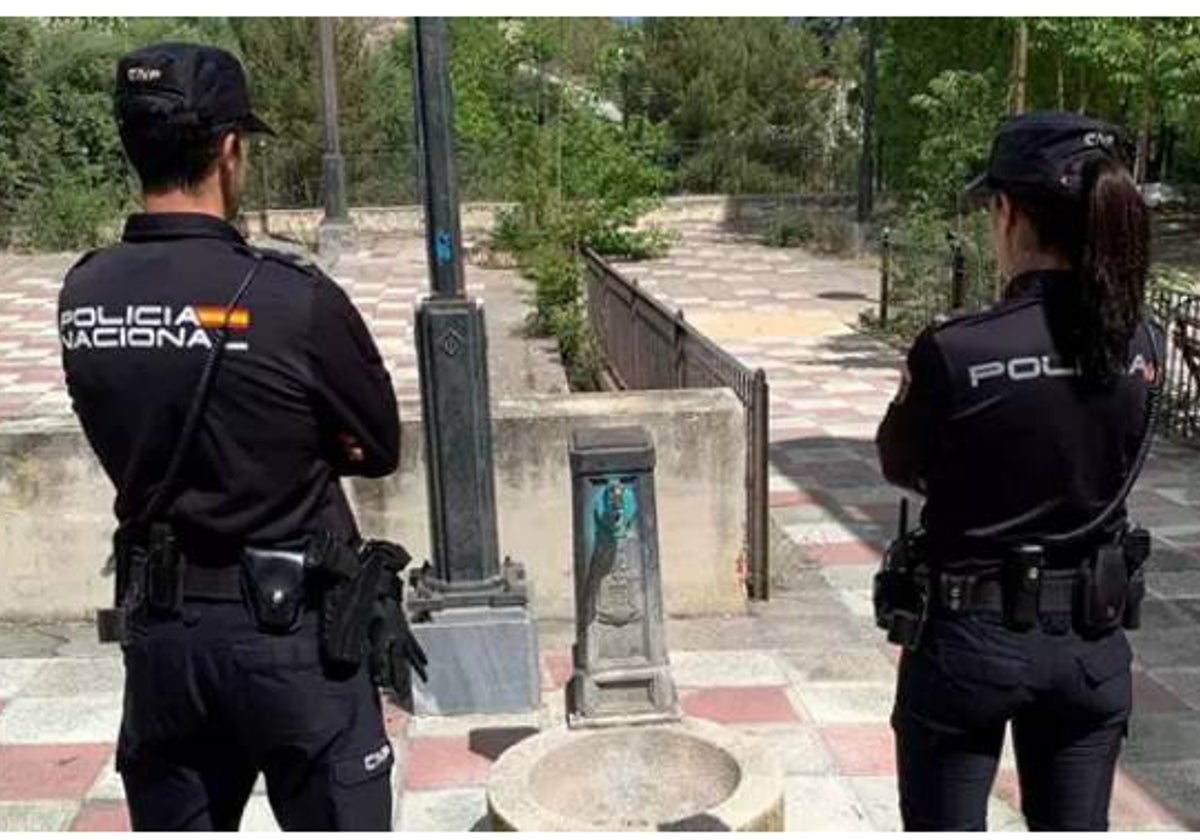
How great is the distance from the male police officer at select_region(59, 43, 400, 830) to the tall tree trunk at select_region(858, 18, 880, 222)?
2286 centimetres

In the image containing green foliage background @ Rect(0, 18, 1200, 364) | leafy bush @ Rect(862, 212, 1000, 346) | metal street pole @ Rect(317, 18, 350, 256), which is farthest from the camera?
metal street pole @ Rect(317, 18, 350, 256)

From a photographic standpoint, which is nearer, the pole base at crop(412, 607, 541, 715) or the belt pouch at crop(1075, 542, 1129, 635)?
the belt pouch at crop(1075, 542, 1129, 635)

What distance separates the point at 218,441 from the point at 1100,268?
1.56m

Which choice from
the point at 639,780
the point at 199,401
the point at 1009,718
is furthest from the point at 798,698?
the point at 199,401

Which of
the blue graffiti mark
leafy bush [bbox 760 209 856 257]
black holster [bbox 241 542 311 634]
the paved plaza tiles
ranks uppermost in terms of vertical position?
the blue graffiti mark

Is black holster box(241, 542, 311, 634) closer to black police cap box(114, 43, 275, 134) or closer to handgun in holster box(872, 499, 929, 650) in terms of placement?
black police cap box(114, 43, 275, 134)

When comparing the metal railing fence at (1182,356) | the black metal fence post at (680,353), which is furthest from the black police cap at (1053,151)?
the metal railing fence at (1182,356)

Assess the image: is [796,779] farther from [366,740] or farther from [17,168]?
[17,168]

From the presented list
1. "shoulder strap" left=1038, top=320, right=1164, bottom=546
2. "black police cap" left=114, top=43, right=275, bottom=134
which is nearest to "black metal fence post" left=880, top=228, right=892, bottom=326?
"shoulder strap" left=1038, top=320, right=1164, bottom=546

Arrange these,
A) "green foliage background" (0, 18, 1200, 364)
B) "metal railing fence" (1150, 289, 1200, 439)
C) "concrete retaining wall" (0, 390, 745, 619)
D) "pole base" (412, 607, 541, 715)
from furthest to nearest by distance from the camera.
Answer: "green foliage background" (0, 18, 1200, 364) → "metal railing fence" (1150, 289, 1200, 439) → "concrete retaining wall" (0, 390, 745, 619) → "pole base" (412, 607, 541, 715)

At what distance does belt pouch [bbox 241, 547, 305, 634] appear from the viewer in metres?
2.34

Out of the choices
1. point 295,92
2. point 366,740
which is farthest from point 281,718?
point 295,92

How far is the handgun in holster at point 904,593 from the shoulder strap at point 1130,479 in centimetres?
24

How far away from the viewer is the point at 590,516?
4.23m
